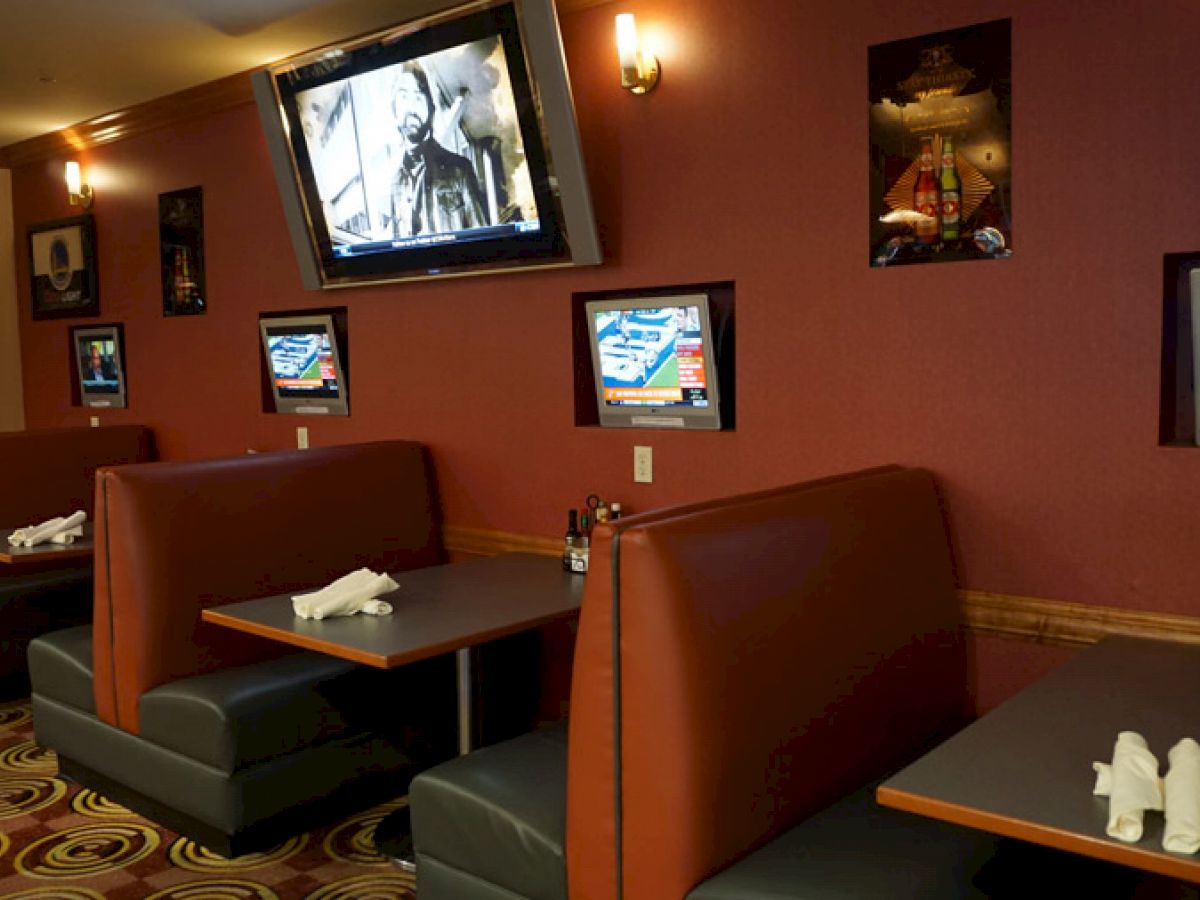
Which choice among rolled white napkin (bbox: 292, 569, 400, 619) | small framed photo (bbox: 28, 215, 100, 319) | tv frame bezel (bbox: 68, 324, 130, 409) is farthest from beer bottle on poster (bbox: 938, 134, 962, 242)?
small framed photo (bbox: 28, 215, 100, 319)

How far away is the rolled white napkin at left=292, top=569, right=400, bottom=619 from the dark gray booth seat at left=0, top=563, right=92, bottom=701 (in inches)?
88.8

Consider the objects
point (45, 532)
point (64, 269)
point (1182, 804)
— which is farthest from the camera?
point (64, 269)

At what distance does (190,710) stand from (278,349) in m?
2.16

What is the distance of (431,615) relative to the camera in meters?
2.88

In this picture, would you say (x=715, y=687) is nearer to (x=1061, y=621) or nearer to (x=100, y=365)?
(x=1061, y=621)

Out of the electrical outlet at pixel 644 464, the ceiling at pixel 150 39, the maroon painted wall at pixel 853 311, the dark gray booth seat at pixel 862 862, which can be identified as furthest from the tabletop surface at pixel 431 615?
the ceiling at pixel 150 39

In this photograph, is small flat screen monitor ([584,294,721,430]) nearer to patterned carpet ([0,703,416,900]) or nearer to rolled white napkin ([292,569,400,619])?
rolled white napkin ([292,569,400,619])

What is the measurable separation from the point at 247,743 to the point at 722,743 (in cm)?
164

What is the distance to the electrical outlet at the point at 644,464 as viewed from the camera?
361cm

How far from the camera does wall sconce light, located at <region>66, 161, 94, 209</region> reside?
581cm

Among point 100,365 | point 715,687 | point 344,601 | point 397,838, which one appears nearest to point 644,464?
point 344,601

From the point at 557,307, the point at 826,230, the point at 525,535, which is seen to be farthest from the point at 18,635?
the point at 826,230

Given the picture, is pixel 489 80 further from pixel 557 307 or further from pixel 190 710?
pixel 190 710

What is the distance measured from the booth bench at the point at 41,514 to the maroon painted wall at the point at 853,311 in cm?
150
